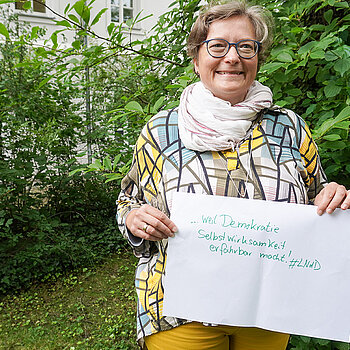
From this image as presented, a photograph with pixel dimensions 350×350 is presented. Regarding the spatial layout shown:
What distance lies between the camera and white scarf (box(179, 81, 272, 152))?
104 centimetres

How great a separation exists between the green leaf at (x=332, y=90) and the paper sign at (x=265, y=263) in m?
0.68

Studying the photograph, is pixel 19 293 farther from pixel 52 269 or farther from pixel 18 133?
pixel 18 133

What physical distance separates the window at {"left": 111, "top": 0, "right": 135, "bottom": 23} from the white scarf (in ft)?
28.1

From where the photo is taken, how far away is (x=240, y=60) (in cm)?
106

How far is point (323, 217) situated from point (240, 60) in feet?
1.66

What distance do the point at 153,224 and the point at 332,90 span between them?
99 centimetres

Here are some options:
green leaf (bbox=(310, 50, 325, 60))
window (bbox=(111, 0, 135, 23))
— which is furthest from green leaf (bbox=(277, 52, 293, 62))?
window (bbox=(111, 0, 135, 23))

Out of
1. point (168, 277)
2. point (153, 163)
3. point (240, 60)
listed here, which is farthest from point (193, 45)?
point (168, 277)

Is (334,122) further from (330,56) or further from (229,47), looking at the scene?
(229,47)

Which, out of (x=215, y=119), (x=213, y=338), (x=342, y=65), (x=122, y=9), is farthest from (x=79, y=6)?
(x=122, y=9)

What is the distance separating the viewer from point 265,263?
994 millimetres

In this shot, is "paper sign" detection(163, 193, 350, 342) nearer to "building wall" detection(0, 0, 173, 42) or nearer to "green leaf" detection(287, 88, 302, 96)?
"green leaf" detection(287, 88, 302, 96)

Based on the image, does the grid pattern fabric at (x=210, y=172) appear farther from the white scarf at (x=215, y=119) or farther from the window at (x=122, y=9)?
the window at (x=122, y=9)

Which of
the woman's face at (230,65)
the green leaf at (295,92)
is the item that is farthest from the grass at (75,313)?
the woman's face at (230,65)
